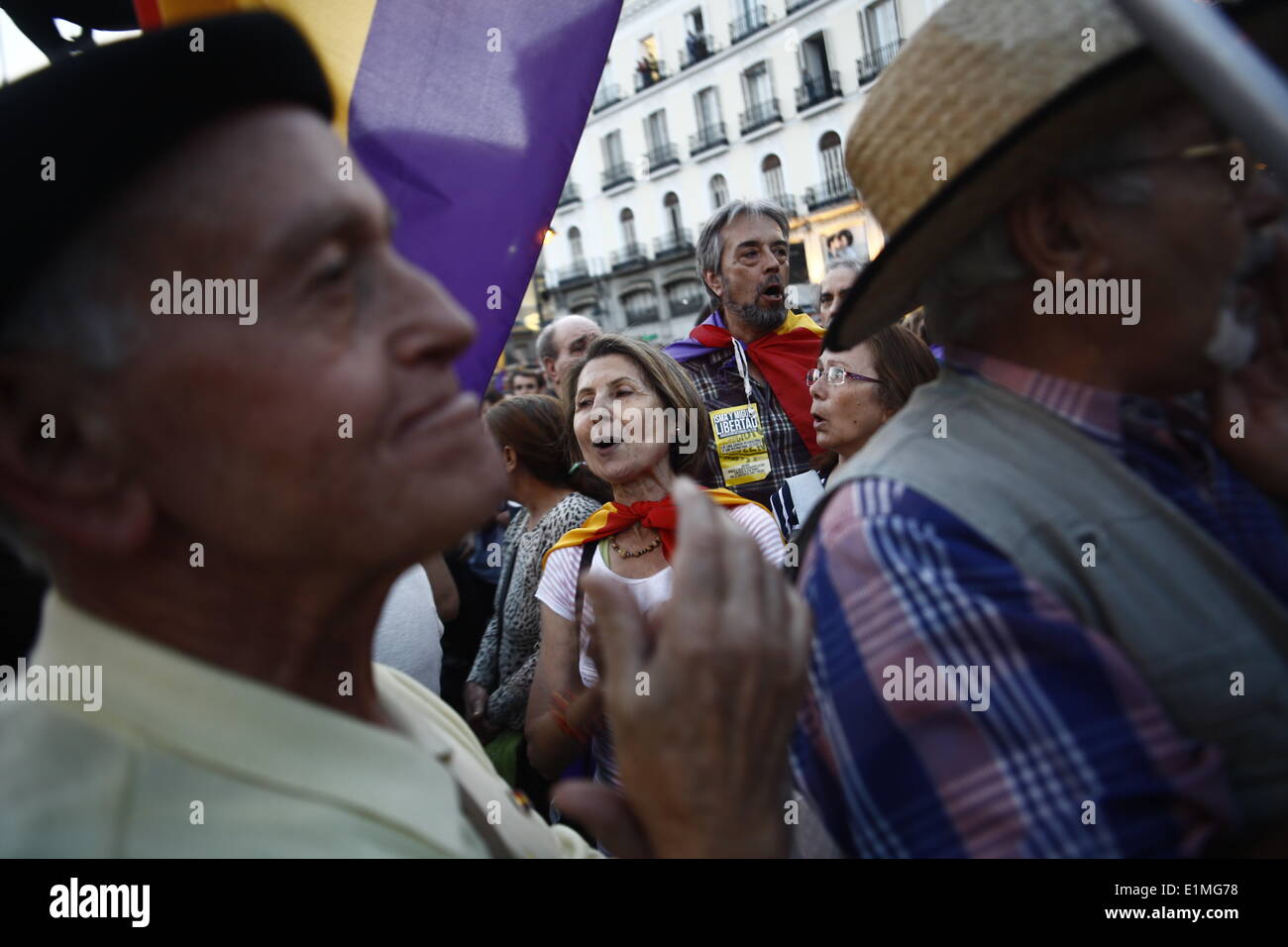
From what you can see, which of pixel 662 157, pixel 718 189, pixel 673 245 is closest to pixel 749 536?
pixel 718 189

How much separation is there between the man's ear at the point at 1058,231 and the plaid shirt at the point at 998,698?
0.60 feet

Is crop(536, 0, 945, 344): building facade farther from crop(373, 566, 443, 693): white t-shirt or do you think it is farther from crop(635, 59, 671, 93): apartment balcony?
crop(373, 566, 443, 693): white t-shirt

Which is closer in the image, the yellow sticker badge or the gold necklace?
the gold necklace

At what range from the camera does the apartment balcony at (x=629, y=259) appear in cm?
3669

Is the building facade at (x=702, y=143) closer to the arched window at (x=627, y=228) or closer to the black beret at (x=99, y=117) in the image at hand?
the arched window at (x=627, y=228)

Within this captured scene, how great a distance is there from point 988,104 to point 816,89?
3130cm

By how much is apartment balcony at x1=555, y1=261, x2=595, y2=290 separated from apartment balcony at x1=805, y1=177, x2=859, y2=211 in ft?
38.6

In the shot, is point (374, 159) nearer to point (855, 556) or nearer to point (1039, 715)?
point (855, 556)

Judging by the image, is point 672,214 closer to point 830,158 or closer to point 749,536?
point 830,158

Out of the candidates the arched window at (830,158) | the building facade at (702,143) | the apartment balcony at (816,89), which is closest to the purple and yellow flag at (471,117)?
the building facade at (702,143)

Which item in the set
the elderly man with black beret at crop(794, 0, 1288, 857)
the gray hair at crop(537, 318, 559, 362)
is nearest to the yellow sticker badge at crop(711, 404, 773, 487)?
the gray hair at crop(537, 318, 559, 362)

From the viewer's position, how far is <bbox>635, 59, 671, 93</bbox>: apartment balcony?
113 feet

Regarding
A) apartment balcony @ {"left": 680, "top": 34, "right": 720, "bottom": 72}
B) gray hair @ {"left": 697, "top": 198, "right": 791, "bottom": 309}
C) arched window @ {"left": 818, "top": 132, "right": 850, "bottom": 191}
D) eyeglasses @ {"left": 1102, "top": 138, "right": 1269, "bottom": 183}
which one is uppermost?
apartment balcony @ {"left": 680, "top": 34, "right": 720, "bottom": 72}
